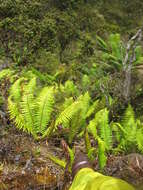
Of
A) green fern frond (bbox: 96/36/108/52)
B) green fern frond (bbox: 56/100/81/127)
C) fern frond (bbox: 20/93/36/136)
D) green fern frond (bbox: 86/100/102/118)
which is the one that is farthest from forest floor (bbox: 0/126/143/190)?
green fern frond (bbox: 96/36/108/52)

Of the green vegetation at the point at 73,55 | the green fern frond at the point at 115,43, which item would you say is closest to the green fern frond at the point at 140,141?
the green vegetation at the point at 73,55

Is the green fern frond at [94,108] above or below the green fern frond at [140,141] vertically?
below

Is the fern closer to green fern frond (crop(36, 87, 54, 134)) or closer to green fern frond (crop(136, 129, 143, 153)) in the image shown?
green fern frond (crop(36, 87, 54, 134))

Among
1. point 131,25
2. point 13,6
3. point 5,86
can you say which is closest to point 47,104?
point 5,86

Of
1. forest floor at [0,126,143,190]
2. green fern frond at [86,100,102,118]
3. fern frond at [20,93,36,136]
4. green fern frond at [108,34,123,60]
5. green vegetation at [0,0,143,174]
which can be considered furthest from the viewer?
green fern frond at [108,34,123,60]

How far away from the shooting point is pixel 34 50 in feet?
36.0

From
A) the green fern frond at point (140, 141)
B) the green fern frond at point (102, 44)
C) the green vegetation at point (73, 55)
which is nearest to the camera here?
the green fern frond at point (140, 141)

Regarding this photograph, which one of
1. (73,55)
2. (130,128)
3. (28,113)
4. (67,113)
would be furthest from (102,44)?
(28,113)

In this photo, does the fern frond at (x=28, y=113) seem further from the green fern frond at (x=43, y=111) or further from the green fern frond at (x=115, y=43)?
the green fern frond at (x=115, y=43)

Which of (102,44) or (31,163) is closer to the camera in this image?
(31,163)

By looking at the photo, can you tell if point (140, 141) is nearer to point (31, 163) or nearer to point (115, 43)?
point (31, 163)

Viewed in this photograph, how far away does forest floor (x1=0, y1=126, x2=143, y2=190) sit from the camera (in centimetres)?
351

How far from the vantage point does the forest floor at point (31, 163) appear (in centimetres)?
351

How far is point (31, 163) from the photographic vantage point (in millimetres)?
4035
